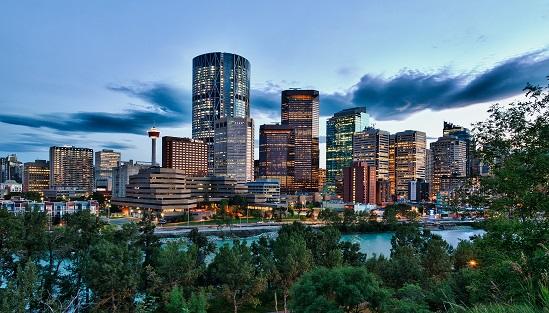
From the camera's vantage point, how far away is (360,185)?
154250 mm

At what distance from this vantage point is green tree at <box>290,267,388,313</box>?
59.2ft

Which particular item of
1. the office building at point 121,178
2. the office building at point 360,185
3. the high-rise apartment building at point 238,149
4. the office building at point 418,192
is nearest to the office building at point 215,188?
the office building at point 121,178

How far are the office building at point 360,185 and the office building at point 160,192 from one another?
6973cm

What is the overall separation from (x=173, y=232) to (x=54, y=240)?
170ft

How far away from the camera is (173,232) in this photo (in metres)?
75.5

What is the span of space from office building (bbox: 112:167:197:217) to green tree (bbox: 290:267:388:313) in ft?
291

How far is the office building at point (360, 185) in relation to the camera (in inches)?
6038

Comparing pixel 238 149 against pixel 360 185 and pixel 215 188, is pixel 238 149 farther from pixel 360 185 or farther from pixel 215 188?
pixel 360 185

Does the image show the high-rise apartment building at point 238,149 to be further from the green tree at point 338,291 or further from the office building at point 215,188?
the green tree at point 338,291

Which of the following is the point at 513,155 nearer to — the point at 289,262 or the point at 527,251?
the point at 527,251

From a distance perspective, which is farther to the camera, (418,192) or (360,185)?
(418,192)

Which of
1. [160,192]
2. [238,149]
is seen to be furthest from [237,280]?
[238,149]

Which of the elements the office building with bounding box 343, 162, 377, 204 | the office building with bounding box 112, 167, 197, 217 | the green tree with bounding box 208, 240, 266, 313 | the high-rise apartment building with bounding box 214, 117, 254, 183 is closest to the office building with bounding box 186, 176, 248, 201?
the office building with bounding box 112, 167, 197, 217

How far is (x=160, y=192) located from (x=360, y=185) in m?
80.8
